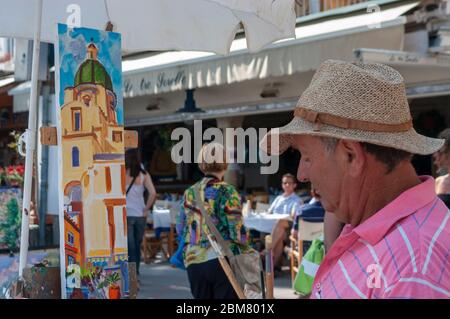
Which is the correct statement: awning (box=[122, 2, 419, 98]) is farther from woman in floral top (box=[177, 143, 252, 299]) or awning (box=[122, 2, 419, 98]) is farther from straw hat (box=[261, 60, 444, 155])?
straw hat (box=[261, 60, 444, 155])

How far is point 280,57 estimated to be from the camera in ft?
27.0

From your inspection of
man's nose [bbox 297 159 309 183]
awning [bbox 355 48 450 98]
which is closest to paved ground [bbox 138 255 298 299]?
awning [bbox 355 48 450 98]

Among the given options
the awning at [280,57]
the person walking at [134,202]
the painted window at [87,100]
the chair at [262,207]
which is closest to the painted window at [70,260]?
the painted window at [87,100]

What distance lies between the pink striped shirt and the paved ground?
6059mm

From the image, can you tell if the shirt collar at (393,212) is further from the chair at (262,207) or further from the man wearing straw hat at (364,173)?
the chair at (262,207)

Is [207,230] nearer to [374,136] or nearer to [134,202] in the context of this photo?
[134,202]

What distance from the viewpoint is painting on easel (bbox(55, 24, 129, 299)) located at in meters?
3.22

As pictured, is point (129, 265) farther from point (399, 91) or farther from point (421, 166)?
point (421, 166)

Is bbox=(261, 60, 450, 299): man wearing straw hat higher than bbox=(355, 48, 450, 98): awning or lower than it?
lower

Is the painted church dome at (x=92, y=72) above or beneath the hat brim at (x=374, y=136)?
above

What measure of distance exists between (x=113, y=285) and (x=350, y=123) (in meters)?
1.98

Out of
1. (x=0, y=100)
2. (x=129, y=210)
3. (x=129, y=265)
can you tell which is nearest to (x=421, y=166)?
(x=129, y=210)

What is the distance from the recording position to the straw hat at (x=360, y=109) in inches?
65.2

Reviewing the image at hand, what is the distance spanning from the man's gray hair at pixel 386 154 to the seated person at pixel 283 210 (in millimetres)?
7654
